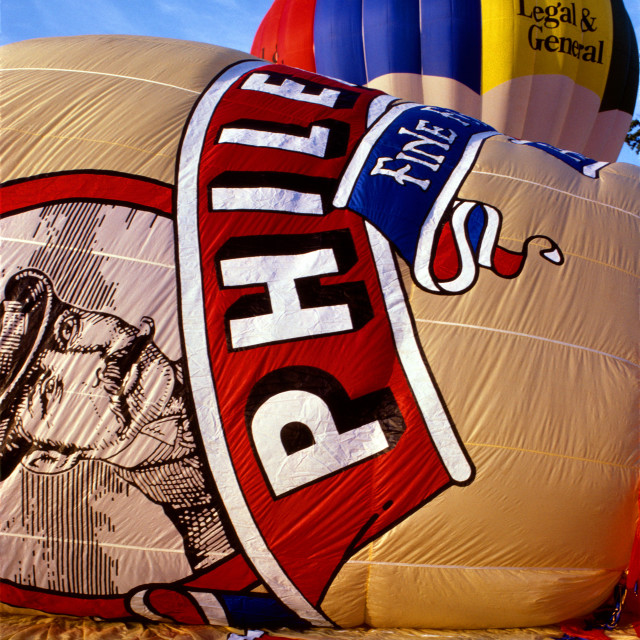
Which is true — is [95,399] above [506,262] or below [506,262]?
below

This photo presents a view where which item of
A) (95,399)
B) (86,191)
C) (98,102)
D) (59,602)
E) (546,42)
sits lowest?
(59,602)

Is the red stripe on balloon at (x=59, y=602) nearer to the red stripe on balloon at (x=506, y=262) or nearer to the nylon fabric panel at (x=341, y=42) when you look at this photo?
the red stripe on balloon at (x=506, y=262)

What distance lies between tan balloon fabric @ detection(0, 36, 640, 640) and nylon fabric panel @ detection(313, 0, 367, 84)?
5.61 meters

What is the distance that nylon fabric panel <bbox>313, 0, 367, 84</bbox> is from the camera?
303 inches

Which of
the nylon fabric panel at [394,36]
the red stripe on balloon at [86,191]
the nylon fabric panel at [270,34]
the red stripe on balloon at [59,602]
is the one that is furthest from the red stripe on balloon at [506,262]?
the nylon fabric panel at [270,34]

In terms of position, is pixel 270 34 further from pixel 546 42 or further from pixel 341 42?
pixel 546 42

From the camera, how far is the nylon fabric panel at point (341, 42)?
7695mm

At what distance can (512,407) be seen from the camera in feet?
7.36

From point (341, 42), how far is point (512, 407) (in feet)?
21.3

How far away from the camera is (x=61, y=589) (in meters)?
2.14

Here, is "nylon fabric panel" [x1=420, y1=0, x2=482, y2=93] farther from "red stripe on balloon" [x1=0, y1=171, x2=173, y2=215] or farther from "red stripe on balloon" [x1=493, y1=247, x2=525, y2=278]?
"red stripe on balloon" [x1=0, y1=171, x2=173, y2=215]

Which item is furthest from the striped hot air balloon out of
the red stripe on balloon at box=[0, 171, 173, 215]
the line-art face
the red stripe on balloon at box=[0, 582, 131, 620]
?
the red stripe on balloon at box=[0, 582, 131, 620]

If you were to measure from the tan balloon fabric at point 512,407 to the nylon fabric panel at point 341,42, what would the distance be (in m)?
5.61

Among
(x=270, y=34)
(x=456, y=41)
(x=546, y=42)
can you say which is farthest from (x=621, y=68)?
(x=270, y=34)
